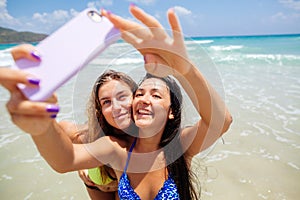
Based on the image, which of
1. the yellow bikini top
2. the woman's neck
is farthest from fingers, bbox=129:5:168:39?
the yellow bikini top

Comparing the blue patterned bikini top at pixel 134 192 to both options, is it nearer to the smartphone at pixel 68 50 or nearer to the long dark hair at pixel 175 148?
the long dark hair at pixel 175 148

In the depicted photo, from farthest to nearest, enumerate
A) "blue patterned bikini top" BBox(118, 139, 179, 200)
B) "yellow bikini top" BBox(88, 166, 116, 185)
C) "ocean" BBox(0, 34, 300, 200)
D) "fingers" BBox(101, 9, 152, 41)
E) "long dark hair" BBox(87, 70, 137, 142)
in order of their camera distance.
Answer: "ocean" BBox(0, 34, 300, 200), "yellow bikini top" BBox(88, 166, 116, 185), "long dark hair" BBox(87, 70, 137, 142), "blue patterned bikini top" BBox(118, 139, 179, 200), "fingers" BBox(101, 9, 152, 41)

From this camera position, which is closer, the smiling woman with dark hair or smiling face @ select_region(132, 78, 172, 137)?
the smiling woman with dark hair

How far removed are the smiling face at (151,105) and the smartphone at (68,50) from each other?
0.66m

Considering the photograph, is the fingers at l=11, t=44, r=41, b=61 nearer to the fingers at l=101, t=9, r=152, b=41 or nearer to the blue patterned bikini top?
the fingers at l=101, t=9, r=152, b=41

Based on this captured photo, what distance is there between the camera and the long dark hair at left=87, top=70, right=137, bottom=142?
6.35 ft

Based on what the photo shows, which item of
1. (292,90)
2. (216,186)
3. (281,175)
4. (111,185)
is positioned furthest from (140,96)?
(292,90)

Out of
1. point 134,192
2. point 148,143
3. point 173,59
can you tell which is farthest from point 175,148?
point 173,59

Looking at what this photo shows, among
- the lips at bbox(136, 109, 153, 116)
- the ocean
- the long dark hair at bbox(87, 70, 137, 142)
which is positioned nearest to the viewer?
the lips at bbox(136, 109, 153, 116)

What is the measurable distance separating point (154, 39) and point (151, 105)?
0.63m

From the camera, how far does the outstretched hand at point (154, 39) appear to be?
901mm

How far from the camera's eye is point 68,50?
0.85m

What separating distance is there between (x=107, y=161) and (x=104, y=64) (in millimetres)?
594

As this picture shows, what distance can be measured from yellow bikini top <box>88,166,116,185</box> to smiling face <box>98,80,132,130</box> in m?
0.41
